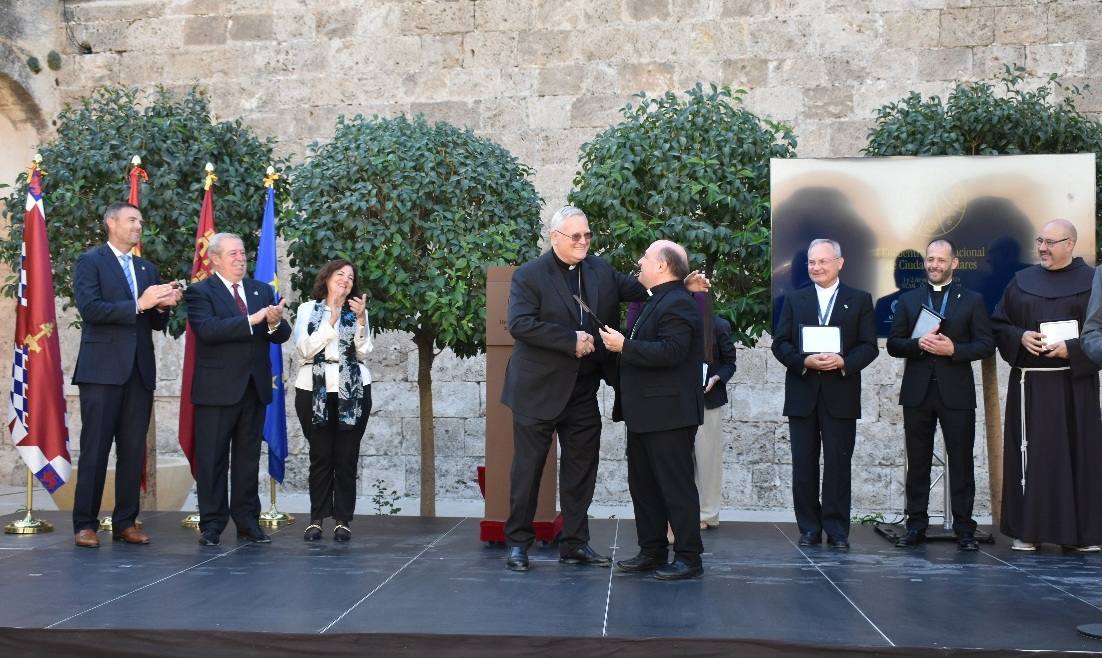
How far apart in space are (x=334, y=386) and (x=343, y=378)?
65 mm

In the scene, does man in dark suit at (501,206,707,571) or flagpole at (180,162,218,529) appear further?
flagpole at (180,162,218,529)

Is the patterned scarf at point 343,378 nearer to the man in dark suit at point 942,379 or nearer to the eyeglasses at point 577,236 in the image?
the eyeglasses at point 577,236

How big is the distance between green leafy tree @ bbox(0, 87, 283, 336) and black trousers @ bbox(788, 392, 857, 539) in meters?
3.89

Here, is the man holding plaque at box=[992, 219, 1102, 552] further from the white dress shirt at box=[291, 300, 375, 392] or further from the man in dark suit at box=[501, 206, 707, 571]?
the white dress shirt at box=[291, 300, 375, 392]

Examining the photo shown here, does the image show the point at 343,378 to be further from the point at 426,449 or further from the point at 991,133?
the point at 991,133

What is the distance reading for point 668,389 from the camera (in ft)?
17.3

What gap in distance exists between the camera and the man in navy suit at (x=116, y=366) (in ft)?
20.0

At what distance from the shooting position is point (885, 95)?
958 cm

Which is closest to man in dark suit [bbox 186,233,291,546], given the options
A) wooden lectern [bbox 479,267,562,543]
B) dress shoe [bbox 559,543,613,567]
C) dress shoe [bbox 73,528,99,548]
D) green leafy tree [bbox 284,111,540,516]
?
dress shoe [bbox 73,528,99,548]

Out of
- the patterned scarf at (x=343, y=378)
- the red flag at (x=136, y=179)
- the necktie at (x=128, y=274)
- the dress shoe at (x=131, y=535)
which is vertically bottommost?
the dress shoe at (x=131, y=535)

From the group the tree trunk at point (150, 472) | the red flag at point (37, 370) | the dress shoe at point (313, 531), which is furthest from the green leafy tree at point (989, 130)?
the tree trunk at point (150, 472)

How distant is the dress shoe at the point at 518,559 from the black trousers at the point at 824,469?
65.1 inches

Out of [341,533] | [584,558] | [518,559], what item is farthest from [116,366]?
[584,558]

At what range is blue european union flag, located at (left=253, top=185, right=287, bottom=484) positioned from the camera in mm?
7246
